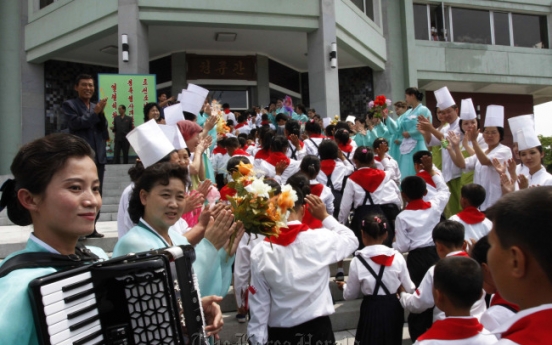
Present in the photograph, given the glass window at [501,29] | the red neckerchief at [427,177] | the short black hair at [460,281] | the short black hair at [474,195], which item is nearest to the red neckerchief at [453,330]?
the short black hair at [460,281]

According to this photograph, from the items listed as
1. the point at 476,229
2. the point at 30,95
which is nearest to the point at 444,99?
the point at 476,229

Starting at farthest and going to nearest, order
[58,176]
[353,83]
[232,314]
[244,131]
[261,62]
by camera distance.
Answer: [353,83] < [261,62] < [244,131] < [232,314] < [58,176]

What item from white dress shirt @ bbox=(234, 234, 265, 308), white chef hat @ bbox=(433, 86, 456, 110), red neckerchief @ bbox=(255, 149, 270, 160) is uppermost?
white chef hat @ bbox=(433, 86, 456, 110)

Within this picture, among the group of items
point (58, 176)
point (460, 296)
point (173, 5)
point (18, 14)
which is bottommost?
point (460, 296)

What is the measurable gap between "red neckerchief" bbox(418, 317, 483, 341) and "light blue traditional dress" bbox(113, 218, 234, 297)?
3.76 feet

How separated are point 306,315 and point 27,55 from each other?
1575 centimetres

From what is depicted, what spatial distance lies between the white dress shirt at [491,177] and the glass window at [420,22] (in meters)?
15.1

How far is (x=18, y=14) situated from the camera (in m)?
15.5

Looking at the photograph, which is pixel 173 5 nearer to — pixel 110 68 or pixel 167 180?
pixel 110 68

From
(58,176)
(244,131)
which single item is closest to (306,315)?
(58,176)

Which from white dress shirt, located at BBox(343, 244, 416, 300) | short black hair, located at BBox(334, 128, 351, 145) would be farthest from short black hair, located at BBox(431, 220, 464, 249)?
short black hair, located at BBox(334, 128, 351, 145)

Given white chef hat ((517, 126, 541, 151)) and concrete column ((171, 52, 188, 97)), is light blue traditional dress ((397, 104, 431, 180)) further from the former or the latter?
concrete column ((171, 52, 188, 97))

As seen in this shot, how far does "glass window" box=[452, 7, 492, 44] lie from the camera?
65.6 feet

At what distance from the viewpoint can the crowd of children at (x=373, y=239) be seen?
56.4 inches
